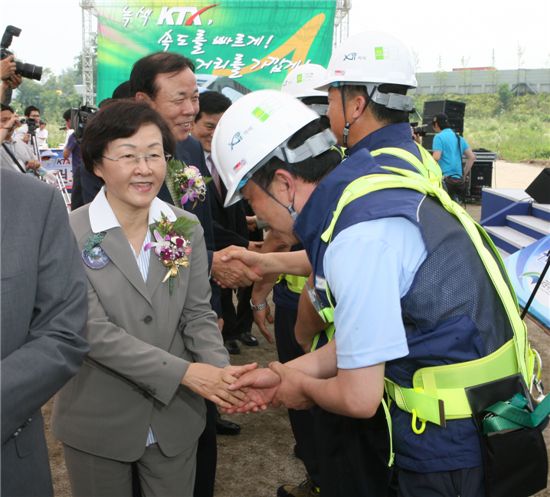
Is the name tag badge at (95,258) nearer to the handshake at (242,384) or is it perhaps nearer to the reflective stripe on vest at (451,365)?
the handshake at (242,384)

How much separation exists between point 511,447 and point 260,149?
44.0 inches

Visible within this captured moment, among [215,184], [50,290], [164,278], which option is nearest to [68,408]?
[164,278]

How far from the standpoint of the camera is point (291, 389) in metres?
2.06

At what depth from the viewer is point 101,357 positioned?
2088mm

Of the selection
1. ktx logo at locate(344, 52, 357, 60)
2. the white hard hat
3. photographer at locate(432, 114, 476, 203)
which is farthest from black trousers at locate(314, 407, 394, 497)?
photographer at locate(432, 114, 476, 203)

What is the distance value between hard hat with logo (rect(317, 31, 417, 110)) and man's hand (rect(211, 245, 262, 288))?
1.08 metres

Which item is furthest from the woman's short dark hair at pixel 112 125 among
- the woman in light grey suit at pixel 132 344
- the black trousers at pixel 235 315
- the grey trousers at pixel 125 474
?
the black trousers at pixel 235 315

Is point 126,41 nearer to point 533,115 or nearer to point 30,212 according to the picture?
point 30,212

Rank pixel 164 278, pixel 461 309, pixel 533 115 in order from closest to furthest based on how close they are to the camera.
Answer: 1. pixel 461 309
2. pixel 164 278
3. pixel 533 115

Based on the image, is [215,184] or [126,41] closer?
[215,184]

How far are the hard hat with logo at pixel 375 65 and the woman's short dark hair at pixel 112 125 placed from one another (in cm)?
120

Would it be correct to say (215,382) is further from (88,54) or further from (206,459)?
(88,54)

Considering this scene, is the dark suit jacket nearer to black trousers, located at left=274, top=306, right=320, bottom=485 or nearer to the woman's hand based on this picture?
the woman's hand

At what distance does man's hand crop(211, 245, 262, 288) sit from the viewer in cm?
330
